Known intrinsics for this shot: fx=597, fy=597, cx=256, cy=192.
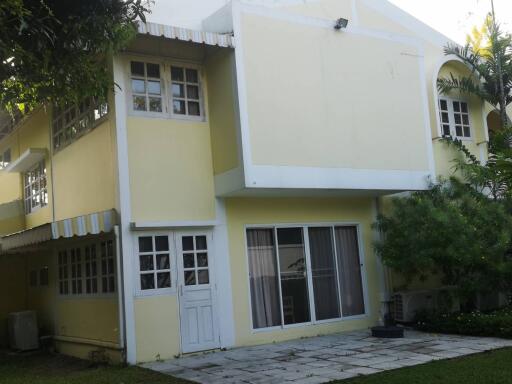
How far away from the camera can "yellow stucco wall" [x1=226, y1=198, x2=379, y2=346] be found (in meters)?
11.6

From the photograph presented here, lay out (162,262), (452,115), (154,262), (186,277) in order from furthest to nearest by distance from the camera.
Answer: (452,115) < (186,277) < (162,262) < (154,262)

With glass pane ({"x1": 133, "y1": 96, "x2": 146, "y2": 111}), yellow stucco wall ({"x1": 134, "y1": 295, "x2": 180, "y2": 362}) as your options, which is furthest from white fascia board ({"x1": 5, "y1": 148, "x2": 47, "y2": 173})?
yellow stucco wall ({"x1": 134, "y1": 295, "x2": 180, "y2": 362})

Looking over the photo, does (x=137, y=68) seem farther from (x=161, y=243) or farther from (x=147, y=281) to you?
(x=147, y=281)

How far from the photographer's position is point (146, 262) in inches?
Result: 422

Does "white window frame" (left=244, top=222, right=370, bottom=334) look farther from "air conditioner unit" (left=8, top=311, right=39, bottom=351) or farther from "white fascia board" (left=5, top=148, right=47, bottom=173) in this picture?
"white fascia board" (left=5, top=148, right=47, bottom=173)

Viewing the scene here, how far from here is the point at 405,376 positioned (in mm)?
8062

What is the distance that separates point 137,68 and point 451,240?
697 centimetres

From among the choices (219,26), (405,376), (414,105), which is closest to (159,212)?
(219,26)

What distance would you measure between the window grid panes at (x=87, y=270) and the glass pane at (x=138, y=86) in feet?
9.36

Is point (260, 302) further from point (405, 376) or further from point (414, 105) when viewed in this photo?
point (414, 105)

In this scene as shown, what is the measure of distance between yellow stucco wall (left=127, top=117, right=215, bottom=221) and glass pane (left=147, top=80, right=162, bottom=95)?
0.58 m

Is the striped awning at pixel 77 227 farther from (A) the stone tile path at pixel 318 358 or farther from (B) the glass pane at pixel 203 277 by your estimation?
(A) the stone tile path at pixel 318 358

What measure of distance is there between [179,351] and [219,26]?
618 cm

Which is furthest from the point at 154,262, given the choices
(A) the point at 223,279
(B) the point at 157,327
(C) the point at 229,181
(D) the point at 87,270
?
(C) the point at 229,181
